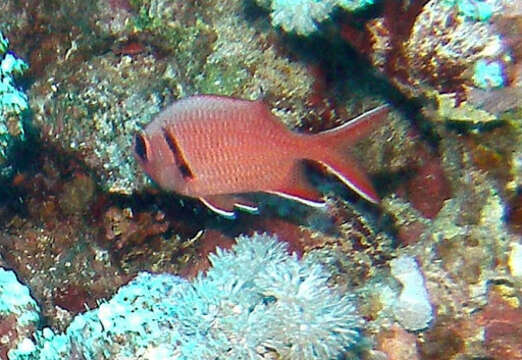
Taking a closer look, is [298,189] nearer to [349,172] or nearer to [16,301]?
[349,172]

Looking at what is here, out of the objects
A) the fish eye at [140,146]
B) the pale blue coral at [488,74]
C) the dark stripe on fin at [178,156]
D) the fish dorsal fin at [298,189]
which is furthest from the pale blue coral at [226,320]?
the pale blue coral at [488,74]

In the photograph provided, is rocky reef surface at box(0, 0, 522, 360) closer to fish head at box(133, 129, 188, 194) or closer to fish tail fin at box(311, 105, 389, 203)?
fish tail fin at box(311, 105, 389, 203)

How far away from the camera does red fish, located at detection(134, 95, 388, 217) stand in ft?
7.41

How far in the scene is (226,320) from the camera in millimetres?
2484

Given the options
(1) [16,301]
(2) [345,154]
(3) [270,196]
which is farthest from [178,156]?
(1) [16,301]

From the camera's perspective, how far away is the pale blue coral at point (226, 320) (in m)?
2.42

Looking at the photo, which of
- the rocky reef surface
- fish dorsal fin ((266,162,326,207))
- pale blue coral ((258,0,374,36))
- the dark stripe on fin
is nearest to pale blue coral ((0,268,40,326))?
the rocky reef surface

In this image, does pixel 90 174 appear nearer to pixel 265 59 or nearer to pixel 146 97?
pixel 146 97

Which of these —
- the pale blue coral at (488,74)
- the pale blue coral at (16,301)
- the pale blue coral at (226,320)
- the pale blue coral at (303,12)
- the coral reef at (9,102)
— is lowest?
the pale blue coral at (226,320)

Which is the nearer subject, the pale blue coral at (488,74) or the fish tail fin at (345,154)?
the fish tail fin at (345,154)

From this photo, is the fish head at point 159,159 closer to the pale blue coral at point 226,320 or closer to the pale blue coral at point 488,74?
the pale blue coral at point 226,320

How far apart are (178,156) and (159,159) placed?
0.08 metres

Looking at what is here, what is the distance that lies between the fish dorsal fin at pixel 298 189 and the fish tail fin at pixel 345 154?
117mm

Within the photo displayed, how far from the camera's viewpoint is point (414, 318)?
264cm
